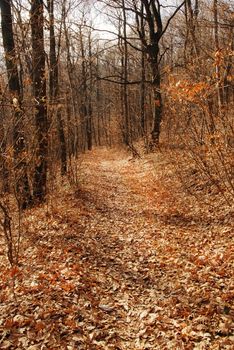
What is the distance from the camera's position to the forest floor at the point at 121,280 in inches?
176

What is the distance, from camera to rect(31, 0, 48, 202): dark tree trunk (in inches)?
364

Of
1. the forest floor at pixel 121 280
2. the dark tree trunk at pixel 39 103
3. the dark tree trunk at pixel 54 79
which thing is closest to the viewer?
the forest floor at pixel 121 280

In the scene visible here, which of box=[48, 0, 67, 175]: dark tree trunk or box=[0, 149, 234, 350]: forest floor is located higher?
box=[48, 0, 67, 175]: dark tree trunk

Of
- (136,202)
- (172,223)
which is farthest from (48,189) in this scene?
(172,223)

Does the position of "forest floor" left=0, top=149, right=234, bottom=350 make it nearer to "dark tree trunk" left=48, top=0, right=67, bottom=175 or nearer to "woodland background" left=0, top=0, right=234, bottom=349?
"woodland background" left=0, top=0, right=234, bottom=349

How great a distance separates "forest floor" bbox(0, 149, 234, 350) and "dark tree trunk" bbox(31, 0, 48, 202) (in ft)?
2.50

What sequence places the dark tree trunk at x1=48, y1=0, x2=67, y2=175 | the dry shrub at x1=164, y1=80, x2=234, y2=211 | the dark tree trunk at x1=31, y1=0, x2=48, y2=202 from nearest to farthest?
the dry shrub at x1=164, y1=80, x2=234, y2=211
the dark tree trunk at x1=31, y1=0, x2=48, y2=202
the dark tree trunk at x1=48, y1=0, x2=67, y2=175

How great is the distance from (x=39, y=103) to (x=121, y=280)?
5626 mm

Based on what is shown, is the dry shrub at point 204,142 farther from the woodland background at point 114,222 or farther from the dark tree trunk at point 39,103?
the dark tree trunk at point 39,103

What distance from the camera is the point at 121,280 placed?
19.5 ft

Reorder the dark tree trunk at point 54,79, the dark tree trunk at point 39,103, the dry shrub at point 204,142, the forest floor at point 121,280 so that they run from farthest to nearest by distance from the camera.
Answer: the dark tree trunk at point 54,79 → the dark tree trunk at point 39,103 → the dry shrub at point 204,142 → the forest floor at point 121,280

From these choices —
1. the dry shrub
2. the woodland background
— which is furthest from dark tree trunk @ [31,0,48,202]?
the dry shrub

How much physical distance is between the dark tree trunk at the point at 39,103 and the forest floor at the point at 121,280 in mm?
762

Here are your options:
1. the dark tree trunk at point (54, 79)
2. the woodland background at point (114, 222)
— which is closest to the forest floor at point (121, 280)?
the woodland background at point (114, 222)
